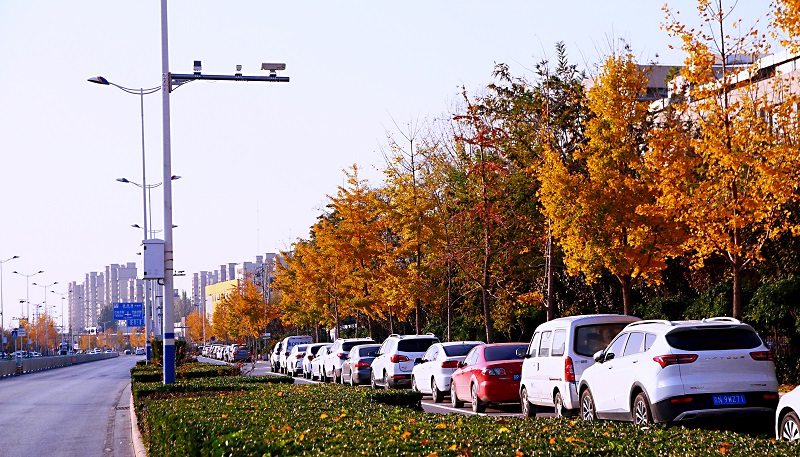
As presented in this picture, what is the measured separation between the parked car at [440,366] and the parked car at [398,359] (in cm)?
170

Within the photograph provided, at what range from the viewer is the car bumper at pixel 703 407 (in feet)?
44.3

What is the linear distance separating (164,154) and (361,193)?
89.6ft

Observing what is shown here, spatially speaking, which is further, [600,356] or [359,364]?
[359,364]

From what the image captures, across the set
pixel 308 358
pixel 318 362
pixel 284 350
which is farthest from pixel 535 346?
pixel 284 350

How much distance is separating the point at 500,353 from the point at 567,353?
532cm

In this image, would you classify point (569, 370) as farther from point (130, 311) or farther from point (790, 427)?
point (130, 311)

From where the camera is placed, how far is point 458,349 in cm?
2616

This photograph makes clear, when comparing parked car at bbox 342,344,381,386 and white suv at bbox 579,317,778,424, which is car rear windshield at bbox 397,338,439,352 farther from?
white suv at bbox 579,317,778,424

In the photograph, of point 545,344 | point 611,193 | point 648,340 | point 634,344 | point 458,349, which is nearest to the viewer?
point 648,340

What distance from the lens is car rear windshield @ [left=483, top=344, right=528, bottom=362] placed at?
73.2ft

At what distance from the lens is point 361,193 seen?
1976 inches

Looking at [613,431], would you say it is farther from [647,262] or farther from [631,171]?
[631,171]

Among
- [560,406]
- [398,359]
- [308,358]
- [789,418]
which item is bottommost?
[560,406]

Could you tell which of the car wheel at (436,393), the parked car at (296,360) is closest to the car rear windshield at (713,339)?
the car wheel at (436,393)
